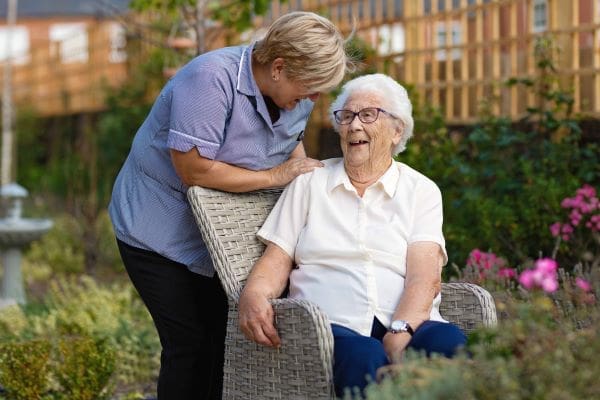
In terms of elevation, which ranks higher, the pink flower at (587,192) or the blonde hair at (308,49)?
the blonde hair at (308,49)

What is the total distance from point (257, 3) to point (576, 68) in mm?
2113

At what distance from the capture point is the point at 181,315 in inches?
134

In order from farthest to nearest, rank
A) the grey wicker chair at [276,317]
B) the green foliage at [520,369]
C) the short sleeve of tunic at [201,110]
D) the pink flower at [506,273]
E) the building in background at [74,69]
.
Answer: the building in background at [74,69]
the pink flower at [506,273]
the short sleeve of tunic at [201,110]
the grey wicker chair at [276,317]
the green foliage at [520,369]

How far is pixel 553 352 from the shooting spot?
2.15 m

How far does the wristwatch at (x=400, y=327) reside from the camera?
305cm

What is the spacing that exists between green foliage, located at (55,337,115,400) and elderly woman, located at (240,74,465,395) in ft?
3.98

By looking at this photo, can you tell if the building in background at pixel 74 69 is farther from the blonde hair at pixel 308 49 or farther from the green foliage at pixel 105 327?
the blonde hair at pixel 308 49

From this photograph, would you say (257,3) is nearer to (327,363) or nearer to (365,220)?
(365,220)

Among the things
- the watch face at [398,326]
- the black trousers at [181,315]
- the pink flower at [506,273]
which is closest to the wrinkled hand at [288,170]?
the black trousers at [181,315]

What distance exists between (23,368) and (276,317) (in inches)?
62.2

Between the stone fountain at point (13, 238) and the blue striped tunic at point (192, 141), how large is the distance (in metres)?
4.01

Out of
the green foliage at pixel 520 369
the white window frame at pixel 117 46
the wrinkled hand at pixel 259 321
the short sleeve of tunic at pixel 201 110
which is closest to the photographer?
the green foliage at pixel 520 369

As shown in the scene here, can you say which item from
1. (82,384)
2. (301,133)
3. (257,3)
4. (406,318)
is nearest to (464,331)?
(406,318)

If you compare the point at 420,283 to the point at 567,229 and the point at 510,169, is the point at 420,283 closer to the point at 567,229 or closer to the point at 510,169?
the point at 567,229
